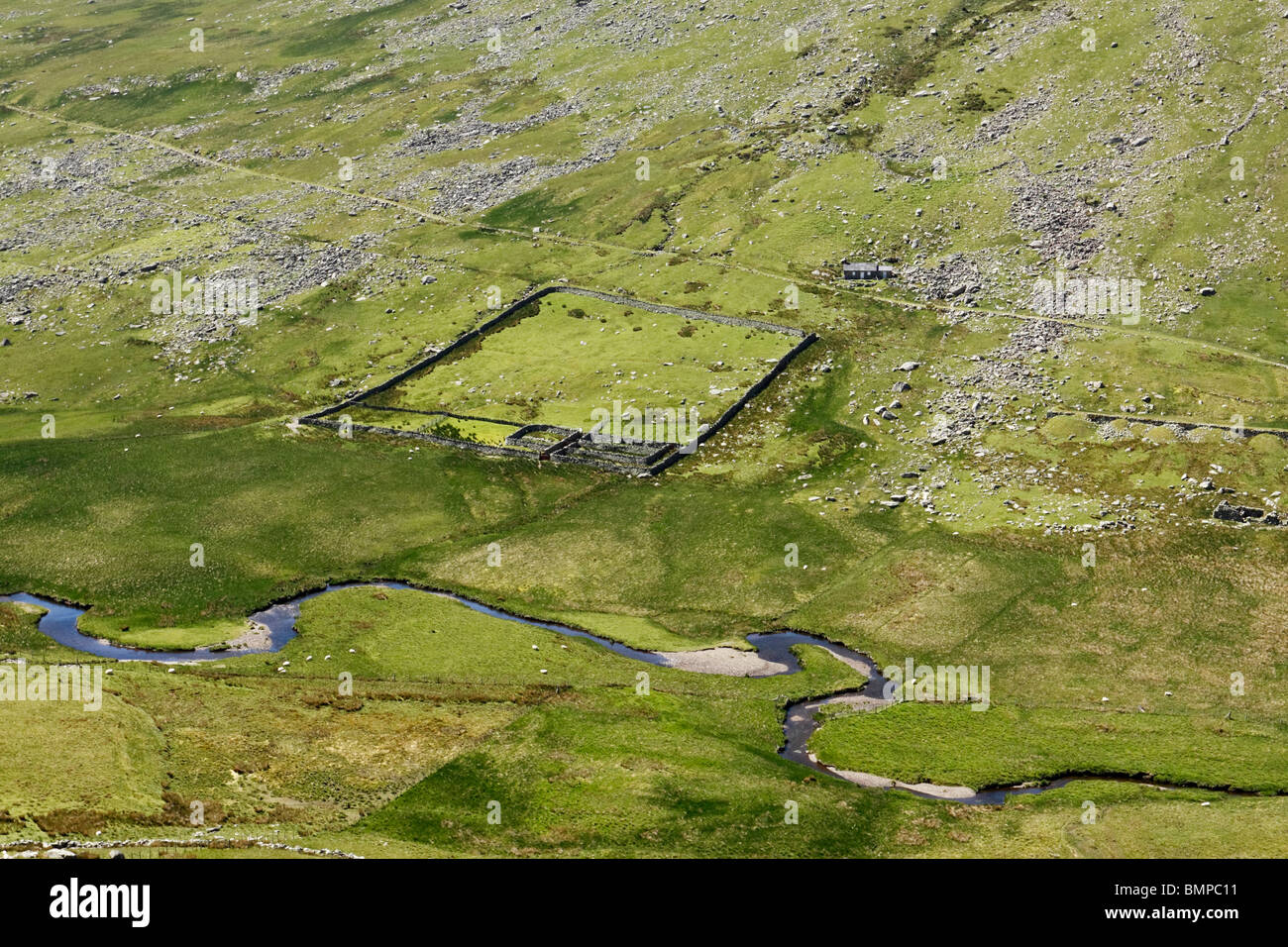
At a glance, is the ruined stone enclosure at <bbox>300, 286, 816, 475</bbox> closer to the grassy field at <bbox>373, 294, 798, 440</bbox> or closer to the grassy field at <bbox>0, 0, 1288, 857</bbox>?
the grassy field at <bbox>373, 294, 798, 440</bbox>

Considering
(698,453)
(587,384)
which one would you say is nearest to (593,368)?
(587,384)

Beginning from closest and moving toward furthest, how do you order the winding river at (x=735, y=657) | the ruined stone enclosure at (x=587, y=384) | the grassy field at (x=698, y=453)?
the grassy field at (x=698, y=453), the winding river at (x=735, y=657), the ruined stone enclosure at (x=587, y=384)

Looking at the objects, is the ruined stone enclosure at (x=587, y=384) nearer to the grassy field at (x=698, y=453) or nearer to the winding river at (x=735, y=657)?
the grassy field at (x=698, y=453)

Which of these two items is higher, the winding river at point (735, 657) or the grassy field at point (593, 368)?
the grassy field at point (593, 368)

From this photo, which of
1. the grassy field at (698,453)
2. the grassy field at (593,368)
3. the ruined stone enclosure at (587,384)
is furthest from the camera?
the grassy field at (593,368)

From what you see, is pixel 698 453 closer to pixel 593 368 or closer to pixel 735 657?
pixel 593 368

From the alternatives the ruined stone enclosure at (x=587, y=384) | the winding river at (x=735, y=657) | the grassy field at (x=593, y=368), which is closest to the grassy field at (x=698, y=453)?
the grassy field at (x=593, y=368)
